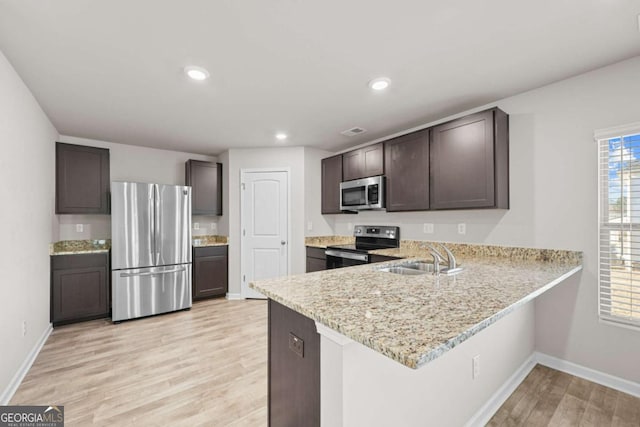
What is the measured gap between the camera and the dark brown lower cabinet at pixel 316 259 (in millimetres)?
4007

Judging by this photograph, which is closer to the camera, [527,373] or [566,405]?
[566,405]

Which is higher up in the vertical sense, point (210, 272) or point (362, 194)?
point (362, 194)

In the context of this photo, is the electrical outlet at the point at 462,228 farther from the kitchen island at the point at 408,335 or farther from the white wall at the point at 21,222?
the white wall at the point at 21,222

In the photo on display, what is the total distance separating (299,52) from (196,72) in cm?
84

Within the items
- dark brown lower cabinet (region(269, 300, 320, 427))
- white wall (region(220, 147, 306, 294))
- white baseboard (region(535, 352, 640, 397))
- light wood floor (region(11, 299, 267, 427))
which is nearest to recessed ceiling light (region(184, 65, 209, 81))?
dark brown lower cabinet (region(269, 300, 320, 427))

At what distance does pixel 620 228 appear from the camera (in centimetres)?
204

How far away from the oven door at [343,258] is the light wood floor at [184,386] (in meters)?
1.29

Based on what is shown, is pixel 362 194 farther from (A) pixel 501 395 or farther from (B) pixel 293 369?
(B) pixel 293 369

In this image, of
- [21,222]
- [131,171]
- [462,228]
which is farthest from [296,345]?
[131,171]

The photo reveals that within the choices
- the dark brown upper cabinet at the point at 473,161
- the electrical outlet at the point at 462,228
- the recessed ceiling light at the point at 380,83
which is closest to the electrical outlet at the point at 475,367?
the dark brown upper cabinet at the point at 473,161

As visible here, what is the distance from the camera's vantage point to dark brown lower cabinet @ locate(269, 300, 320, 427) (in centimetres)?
117

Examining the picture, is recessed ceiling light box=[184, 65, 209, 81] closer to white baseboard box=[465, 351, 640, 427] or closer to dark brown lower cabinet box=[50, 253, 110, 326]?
dark brown lower cabinet box=[50, 253, 110, 326]

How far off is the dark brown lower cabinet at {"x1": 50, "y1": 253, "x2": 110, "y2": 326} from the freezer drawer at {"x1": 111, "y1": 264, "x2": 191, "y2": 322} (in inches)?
9.3

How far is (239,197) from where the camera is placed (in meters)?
4.48
